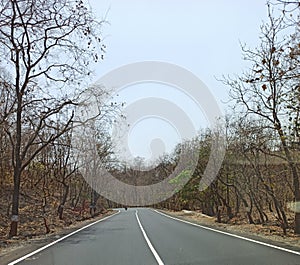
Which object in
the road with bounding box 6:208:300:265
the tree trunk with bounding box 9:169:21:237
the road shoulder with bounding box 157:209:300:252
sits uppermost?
the tree trunk with bounding box 9:169:21:237

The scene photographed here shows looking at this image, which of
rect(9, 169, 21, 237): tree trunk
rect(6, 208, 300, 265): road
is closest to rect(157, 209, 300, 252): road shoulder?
rect(6, 208, 300, 265): road

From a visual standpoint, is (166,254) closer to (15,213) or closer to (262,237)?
(262,237)

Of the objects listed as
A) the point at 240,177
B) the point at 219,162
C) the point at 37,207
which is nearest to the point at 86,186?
the point at 37,207

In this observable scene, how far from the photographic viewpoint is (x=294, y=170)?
21266 millimetres

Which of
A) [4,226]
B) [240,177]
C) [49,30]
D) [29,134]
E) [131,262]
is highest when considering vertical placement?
[49,30]

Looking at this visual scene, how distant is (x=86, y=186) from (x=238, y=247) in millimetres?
46791

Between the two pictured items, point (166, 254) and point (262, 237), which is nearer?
point (166, 254)

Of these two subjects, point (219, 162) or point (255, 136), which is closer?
point (255, 136)

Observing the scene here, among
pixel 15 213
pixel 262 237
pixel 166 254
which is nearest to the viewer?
pixel 166 254

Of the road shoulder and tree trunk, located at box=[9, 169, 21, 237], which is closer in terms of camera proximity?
the road shoulder

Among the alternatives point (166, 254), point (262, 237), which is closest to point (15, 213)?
point (166, 254)

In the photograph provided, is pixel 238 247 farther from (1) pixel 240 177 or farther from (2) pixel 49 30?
(1) pixel 240 177

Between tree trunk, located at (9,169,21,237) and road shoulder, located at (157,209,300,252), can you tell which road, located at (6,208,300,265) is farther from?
tree trunk, located at (9,169,21,237)

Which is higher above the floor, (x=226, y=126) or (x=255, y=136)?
(x=226, y=126)
